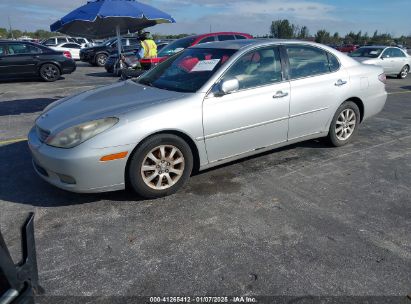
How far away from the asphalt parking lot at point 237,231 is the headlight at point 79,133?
25.3 inches

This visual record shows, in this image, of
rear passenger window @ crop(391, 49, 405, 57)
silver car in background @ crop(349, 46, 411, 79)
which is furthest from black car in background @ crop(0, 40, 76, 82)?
rear passenger window @ crop(391, 49, 405, 57)

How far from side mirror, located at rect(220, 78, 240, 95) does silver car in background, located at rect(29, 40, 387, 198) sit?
0.04 ft

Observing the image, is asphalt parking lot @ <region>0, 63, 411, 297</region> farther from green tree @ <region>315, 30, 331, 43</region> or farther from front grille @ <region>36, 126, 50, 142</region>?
green tree @ <region>315, 30, 331, 43</region>

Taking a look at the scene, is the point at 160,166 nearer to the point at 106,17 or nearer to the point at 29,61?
the point at 106,17

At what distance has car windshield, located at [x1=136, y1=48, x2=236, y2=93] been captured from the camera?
12.6 ft

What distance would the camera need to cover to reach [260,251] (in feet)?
8.87

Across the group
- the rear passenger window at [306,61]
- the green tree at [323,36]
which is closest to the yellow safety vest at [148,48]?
the rear passenger window at [306,61]

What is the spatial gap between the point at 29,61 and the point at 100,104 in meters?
10.5

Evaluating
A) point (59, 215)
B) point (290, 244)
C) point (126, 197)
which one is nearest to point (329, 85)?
point (290, 244)

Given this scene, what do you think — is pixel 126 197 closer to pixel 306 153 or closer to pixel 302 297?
pixel 302 297

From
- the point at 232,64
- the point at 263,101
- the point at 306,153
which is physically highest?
the point at 232,64

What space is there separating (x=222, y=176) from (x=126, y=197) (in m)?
1.15

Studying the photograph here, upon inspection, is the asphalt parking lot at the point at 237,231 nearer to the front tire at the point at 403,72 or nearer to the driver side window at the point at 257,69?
Answer: the driver side window at the point at 257,69

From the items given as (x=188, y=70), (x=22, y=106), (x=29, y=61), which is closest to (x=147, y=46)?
(x=22, y=106)
